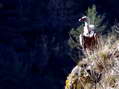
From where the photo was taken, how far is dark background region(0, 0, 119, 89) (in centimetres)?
2753

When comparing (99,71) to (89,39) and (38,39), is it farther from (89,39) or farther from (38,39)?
(38,39)

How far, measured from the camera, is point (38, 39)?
3094 cm

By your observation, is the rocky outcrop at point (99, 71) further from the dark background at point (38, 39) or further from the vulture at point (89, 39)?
the dark background at point (38, 39)

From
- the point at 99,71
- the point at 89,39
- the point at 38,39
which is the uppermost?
the point at 89,39

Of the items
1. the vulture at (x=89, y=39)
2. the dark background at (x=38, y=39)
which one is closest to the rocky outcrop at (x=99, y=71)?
the vulture at (x=89, y=39)

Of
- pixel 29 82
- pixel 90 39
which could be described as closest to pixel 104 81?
pixel 90 39

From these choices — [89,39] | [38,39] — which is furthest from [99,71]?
[38,39]

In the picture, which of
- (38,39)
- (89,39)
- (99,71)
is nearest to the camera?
(99,71)

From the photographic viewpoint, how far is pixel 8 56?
94.0 ft

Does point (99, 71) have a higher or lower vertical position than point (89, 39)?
lower

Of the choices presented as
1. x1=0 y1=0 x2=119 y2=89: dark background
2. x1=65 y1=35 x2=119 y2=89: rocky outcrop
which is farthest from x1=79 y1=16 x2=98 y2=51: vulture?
x1=0 y1=0 x2=119 y2=89: dark background

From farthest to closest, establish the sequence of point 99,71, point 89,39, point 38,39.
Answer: point 38,39
point 89,39
point 99,71

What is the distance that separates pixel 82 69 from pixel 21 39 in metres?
24.9

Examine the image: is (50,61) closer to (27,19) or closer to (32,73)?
(32,73)
